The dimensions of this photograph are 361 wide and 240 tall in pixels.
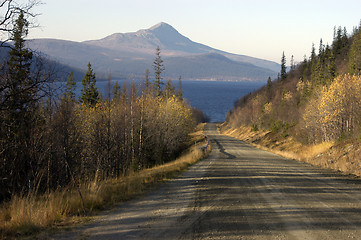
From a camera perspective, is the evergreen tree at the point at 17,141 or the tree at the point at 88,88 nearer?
the evergreen tree at the point at 17,141

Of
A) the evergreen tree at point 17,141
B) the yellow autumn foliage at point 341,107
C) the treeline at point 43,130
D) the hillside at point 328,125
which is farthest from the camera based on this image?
the yellow autumn foliage at point 341,107

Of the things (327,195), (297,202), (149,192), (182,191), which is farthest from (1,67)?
(327,195)

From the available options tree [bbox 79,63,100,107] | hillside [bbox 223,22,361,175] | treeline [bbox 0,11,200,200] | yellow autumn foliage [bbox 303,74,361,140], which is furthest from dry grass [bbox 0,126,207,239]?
tree [bbox 79,63,100,107]

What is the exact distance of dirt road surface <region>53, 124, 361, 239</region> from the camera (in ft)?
19.9

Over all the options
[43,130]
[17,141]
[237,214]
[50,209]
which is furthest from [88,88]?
[237,214]

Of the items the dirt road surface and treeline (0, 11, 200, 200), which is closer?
the dirt road surface

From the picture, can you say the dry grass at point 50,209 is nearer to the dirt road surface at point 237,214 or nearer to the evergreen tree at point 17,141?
the dirt road surface at point 237,214

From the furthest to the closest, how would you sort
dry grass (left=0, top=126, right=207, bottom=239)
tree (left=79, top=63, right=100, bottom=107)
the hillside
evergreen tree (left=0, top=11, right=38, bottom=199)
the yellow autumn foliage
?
tree (left=79, top=63, right=100, bottom=107) → the yellow autumn foliage → the hillside → evergreen tree (left=0, top=11, right=38, bottom=199) → dry grass (left=0, top=126, right=207, bottom=239)

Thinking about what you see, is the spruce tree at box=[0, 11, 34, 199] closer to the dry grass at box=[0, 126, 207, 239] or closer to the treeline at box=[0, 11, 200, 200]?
the treeline at box=[0, 11, 200, 200]

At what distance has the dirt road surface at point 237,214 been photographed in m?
6.05

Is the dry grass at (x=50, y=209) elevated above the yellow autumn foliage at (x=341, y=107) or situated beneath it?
situated beneath

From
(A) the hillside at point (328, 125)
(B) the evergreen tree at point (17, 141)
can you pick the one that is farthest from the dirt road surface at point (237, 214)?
(A) the hillside at point (328, 125)

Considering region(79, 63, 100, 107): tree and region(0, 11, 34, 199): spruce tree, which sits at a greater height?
region(79, 63, 100, 107): tree

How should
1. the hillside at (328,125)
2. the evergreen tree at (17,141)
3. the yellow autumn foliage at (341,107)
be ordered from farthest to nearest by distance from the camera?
the yellow autumn foliage at (341,107)
the hillside at (328,125)
the evergreen tree at (17,141)
